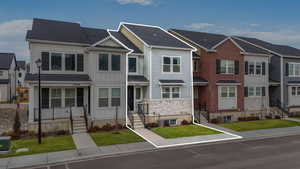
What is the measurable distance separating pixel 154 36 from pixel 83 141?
1432cm

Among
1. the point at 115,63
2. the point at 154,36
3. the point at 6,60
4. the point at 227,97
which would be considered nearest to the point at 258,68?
the point at 227,97

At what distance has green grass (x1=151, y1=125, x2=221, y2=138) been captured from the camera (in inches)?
748

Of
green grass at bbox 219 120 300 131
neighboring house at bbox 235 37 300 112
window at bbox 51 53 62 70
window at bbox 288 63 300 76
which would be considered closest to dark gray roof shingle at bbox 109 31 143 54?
window at bbox 51 53 62 70

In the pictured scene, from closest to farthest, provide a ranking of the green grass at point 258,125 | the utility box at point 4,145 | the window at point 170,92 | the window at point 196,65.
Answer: the utility box at point 4,145 < the green grass at point 258,125 < the window at point 170,92 < the window at point 196,65

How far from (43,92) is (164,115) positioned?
11289mm

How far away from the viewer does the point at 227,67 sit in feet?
87.2

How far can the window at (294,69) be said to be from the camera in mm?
31866

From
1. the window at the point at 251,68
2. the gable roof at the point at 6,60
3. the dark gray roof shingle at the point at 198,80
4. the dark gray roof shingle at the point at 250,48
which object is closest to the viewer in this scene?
the dark gray roof shingle at the point at 198,80

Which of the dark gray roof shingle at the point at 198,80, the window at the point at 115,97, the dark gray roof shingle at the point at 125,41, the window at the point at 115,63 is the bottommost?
the window at the point at 115,97

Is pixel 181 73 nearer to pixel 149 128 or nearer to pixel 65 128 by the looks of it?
pixel 149 128

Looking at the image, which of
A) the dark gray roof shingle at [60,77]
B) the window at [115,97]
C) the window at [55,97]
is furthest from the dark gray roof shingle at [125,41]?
the window at [55,97]

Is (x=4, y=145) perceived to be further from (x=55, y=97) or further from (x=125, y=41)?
(x=125, y=41)

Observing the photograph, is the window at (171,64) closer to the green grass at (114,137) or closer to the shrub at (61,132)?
the green grass at (114,137)

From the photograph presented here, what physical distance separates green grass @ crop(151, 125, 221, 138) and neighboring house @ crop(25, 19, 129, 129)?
3954mm
